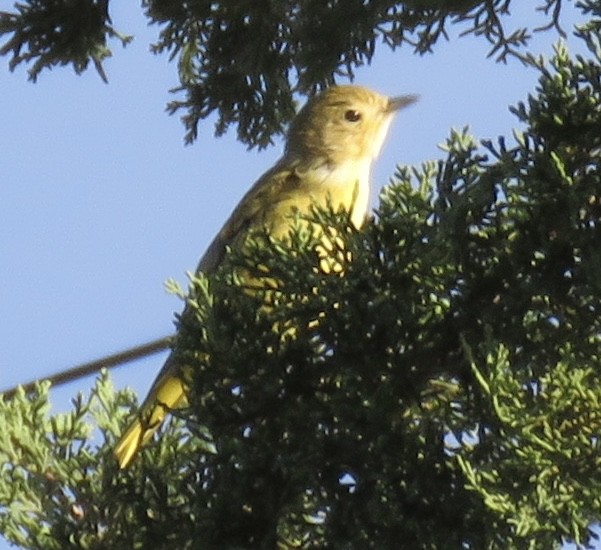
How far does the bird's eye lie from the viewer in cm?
627

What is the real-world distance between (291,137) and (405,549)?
11.1 ft

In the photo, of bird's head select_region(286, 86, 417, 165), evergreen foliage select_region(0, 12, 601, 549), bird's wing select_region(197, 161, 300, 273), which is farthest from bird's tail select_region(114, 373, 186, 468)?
bird's head select_region(286, 86, 417, 165)

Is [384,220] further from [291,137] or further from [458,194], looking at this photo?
[291,137]

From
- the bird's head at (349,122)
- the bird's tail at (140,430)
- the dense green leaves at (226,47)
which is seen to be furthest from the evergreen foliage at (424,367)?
the bird's head at (349,122)

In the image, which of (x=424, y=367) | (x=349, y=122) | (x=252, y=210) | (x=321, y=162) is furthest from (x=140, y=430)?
(x=349, y=122)

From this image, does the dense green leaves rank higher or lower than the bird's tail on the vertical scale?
higher

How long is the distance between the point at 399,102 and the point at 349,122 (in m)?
0.23

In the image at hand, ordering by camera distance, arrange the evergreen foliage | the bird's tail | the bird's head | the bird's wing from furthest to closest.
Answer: the bird's head
the bird's wing
the bird's tail
the evergreen foliage

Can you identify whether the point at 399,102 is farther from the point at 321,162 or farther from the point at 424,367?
the point at 424,367

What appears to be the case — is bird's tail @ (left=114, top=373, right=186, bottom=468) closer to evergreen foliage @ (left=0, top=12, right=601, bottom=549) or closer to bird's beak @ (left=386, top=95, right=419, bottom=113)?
evergreen foliage @ (left=0, top=12, right=601, bottom=549)

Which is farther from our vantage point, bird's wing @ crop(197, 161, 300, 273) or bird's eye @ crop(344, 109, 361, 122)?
bird's eye @ crop(344, 109, 361, 122)

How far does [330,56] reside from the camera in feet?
15.0

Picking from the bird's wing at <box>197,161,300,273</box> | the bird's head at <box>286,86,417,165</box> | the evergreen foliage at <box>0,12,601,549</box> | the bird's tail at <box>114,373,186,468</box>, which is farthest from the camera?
the bird's head at <box>286,86,417,165</box>

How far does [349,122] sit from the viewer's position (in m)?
6.25
